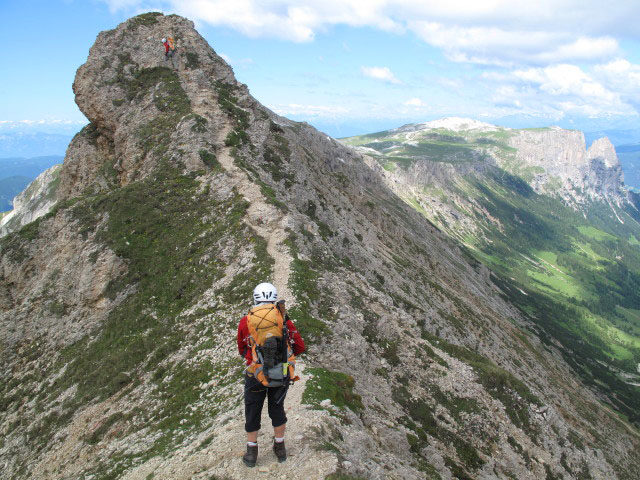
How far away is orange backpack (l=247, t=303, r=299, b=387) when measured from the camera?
43.5ft

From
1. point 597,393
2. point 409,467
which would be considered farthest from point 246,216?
point 597,393

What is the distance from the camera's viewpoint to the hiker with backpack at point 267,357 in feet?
43.7

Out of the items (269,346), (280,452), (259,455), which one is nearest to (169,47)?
(269,346)

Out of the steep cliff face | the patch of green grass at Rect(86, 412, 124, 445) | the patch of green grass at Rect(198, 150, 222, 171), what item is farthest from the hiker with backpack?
the steep cliff face

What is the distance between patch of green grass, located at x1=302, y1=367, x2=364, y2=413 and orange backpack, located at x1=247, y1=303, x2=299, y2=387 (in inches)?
205

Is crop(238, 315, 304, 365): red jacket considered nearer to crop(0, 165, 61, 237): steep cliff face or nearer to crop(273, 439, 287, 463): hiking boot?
crop(273, 439, 287, 463): hiking boot

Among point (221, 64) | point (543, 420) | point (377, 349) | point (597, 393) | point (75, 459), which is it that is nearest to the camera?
point (75, 459)

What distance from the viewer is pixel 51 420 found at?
83.0 feet

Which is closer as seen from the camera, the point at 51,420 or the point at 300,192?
the point at 51,420

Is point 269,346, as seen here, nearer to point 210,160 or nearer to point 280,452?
point 280,452

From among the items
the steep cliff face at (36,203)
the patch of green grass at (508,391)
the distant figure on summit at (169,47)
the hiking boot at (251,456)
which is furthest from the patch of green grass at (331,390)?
the steep cliff face at (36,203)

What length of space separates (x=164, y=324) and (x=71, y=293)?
12875 mm

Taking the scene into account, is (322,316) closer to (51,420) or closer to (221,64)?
(51,420)

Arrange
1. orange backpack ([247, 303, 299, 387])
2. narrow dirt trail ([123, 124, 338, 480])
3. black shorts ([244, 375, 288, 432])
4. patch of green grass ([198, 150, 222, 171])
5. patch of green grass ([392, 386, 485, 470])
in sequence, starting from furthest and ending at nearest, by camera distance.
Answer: patch of green grass ([198, 150, 222, 171]), patch of green grass ([392, 386, 485, 470]), black shorts ([244, 375, 288, 432]), narrow dirt trail ([123, 124, 338, 480]), orange backpack ([247, 303, 299, 387])
